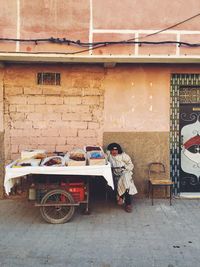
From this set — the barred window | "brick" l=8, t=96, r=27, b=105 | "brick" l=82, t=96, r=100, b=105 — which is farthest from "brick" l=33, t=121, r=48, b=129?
"brick" l=82, t=96, r=100, b=105

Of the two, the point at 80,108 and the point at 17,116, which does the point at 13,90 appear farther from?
the point at 80,108

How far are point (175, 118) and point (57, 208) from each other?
366cm

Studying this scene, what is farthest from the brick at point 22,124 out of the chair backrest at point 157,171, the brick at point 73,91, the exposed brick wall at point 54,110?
the chair backrest at point 157,171

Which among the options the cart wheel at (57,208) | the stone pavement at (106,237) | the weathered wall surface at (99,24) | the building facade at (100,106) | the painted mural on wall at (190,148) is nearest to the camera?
the stone pavement at (106,237)

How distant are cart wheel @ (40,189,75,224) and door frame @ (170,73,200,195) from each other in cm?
300

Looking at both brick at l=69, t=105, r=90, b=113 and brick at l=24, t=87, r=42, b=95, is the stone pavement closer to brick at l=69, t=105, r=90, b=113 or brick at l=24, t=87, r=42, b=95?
brick at l=69, t=105, r=90, b=113

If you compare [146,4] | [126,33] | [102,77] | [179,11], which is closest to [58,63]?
[102,77]

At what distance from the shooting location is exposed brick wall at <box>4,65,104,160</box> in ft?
23.8

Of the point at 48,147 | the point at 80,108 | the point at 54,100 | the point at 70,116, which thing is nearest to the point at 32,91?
→ the point at 54,100

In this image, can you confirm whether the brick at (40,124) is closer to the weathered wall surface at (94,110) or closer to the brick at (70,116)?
the weathered wall surface at (94,110)

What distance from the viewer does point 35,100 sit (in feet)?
23.9

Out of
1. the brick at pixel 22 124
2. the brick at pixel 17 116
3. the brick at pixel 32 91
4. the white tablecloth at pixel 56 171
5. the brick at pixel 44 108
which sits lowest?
the white tablecloth at pixel 56 171

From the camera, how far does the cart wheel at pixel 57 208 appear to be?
5676 mm

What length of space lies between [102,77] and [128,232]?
3.74 meters
